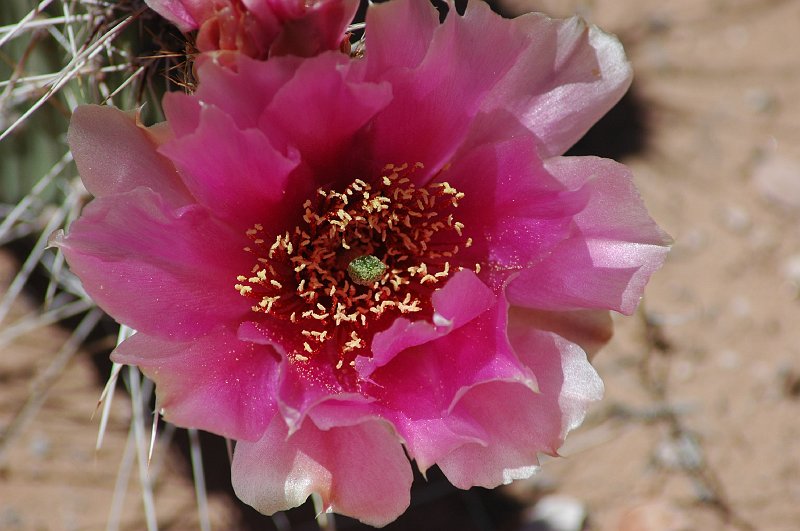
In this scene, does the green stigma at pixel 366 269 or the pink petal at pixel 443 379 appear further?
the green stigma at pixel 366 269

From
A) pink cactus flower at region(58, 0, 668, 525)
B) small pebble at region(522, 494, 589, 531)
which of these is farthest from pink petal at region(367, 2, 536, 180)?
small pebble at region(522, 494, 589, 531)

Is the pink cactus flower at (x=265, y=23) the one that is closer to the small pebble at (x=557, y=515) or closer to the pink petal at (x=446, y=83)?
the pink petal at (x=446, y=83)

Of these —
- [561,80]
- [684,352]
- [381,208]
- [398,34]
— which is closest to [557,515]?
[684,352]

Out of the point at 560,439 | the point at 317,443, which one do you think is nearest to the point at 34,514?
the point at 317,443

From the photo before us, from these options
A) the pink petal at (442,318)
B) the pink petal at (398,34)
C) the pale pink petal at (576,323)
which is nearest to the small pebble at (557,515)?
the pale pink petal at (576,323)

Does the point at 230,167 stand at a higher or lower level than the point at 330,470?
higher

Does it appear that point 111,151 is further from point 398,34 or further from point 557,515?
point 557,515

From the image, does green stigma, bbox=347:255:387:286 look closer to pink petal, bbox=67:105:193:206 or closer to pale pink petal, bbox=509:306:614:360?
pale pink petal, bbox=509:306:614:360
